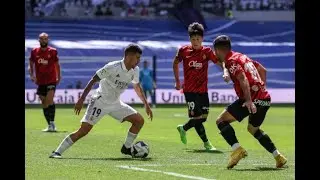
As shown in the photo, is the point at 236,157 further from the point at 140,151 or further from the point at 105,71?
the point at 105,71

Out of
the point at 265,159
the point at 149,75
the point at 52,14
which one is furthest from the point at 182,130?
the point at 52,14

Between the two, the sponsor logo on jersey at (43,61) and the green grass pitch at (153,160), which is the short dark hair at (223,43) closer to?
the green grass pitch at (153,160)

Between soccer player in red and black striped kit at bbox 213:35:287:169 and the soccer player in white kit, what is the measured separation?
188 centimetres

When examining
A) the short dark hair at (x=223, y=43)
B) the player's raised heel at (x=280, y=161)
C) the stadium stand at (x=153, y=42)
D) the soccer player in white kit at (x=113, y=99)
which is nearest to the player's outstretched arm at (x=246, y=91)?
the short dark hair at (x=223, y=43)

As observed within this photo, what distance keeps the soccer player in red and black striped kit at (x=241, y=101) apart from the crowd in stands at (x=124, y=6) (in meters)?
39.2

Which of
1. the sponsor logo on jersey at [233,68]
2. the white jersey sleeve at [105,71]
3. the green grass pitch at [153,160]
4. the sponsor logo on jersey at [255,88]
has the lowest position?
the green grass pitch at [153,160]

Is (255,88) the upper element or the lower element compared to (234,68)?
lower

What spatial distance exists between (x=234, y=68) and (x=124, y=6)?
42.9 meters

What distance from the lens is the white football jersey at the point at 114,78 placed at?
12922 mm

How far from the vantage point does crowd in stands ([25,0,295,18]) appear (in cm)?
5097

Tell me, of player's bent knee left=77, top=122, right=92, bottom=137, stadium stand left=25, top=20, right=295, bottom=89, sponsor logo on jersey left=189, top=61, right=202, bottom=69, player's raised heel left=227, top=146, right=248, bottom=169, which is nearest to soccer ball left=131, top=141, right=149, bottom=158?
player's bent knee left=77, top=122, right=92, bottom=137

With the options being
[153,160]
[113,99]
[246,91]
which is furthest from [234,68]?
[113,99]

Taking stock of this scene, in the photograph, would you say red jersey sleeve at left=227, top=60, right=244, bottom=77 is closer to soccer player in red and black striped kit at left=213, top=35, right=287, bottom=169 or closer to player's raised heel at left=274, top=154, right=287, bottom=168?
soccer player in red and black striped kit at left=213, top=35, right=287, bottom=169

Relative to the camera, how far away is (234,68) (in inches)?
435
